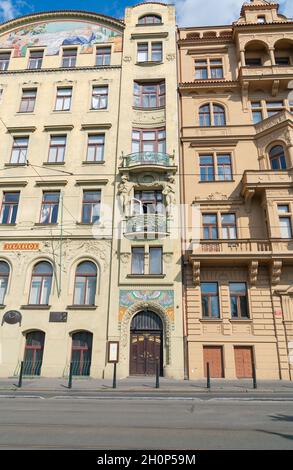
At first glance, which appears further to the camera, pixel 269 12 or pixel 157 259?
pixel 269 12

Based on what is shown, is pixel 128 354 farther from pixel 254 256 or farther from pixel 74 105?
pixel 74 105

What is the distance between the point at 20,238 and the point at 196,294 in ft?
37.4

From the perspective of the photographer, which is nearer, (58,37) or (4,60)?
(4,60)

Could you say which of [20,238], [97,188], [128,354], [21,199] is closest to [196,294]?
[128,354]

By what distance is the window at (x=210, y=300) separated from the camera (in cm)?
1883

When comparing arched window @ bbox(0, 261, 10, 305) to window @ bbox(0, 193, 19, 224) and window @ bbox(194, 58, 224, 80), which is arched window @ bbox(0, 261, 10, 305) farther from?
window @ bbox(194, 58, 224, 80)

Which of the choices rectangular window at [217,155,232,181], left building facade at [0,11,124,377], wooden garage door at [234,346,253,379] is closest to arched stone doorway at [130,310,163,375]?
left building facade at [0,11,124,377]

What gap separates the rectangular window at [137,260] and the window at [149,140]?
7.31 m

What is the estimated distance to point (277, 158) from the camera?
69.9 feet

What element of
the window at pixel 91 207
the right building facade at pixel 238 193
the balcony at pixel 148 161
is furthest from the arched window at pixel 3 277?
the right building facade at pixel 238 193

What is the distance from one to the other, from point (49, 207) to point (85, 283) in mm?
5761

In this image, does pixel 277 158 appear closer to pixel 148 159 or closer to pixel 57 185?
pixel 148 159

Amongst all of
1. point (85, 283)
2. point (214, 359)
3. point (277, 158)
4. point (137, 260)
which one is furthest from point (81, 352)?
point (277, 158)

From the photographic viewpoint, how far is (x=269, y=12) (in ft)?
87.3
